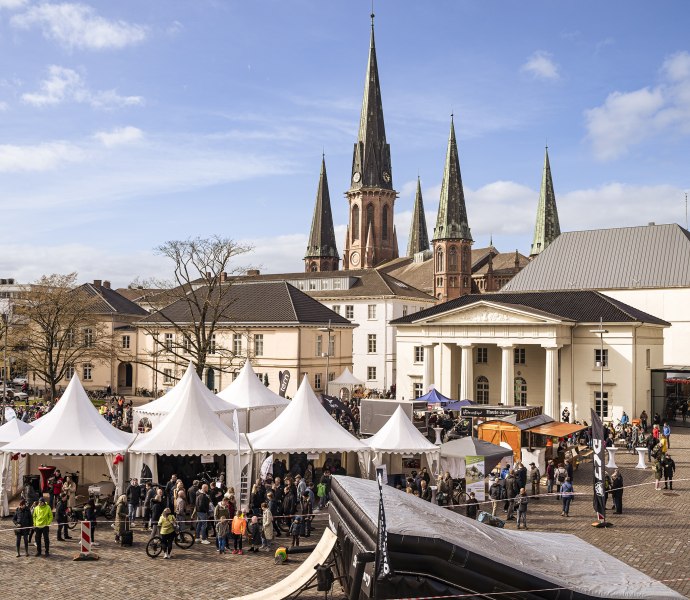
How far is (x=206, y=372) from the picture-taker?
2125 inches

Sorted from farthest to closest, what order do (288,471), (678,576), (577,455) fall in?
(577,455)
(288,471)
(678,576)

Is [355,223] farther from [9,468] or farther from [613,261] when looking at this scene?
[9,468]

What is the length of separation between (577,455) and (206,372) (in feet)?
103

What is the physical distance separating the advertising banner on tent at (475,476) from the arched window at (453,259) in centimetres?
7760

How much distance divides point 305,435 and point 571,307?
31.6 meters

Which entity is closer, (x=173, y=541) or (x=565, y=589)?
(x=565, y=589)

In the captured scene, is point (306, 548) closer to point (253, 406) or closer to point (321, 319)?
point (253, 406)

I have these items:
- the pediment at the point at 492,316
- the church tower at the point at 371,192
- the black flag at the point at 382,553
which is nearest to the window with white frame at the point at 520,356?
the pediment at the point at 492,316

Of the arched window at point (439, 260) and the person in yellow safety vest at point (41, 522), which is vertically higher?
the arched window at point (439, 260)

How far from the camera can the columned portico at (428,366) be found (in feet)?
164

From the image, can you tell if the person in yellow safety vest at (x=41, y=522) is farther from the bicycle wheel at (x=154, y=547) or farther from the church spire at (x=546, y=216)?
the church spire at (x=546, y=216)

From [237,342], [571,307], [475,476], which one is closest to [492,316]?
[571,307]

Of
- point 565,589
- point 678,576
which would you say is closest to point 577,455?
point 678,576

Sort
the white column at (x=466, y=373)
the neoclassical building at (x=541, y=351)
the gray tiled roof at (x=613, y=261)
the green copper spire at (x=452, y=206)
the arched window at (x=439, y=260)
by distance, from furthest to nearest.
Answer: the arched window at (x=439, y=260) < the green copper spire at (x=452, y=206) < the gray tiled roof at (x=613, y=261) < the white column at (x=466, y=373) < the neoclassical building at (x=541, y=351)
